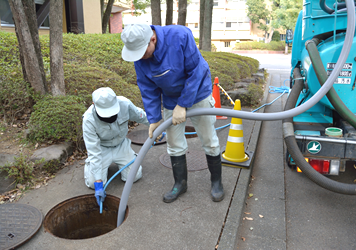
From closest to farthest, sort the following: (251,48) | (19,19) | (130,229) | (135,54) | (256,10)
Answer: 1. (135,54)
2. (130,229)
3. (19,19)
4. (251,48)
5. (256,10)

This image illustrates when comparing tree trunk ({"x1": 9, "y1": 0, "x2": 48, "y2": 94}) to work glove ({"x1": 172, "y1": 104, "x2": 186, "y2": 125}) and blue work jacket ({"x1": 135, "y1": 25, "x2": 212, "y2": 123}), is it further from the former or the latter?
work glove ({"x1": 172, "y1": 104, "x2": 186, "y2": 125})

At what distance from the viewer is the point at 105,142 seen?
351cm

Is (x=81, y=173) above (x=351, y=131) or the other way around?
the other way around

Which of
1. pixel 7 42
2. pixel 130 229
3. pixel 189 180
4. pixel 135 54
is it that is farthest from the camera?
pixel 7 42

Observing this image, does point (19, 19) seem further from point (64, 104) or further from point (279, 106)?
point (279, 106)

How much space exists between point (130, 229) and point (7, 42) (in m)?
5.81

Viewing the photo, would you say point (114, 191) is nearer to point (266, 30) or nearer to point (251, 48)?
point (251, 48)

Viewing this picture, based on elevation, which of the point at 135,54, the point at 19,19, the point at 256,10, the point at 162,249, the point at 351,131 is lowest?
the point at 162,249

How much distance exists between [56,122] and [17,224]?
69.0 inches

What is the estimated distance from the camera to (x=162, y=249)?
240cm

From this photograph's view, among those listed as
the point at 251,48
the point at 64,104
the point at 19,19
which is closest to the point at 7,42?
the point at 19,19

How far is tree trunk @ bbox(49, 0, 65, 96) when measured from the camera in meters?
4.62

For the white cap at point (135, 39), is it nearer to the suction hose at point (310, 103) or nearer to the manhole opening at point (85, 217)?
the suction hose at point (310, 103)

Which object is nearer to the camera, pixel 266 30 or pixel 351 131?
pixel 351 131
